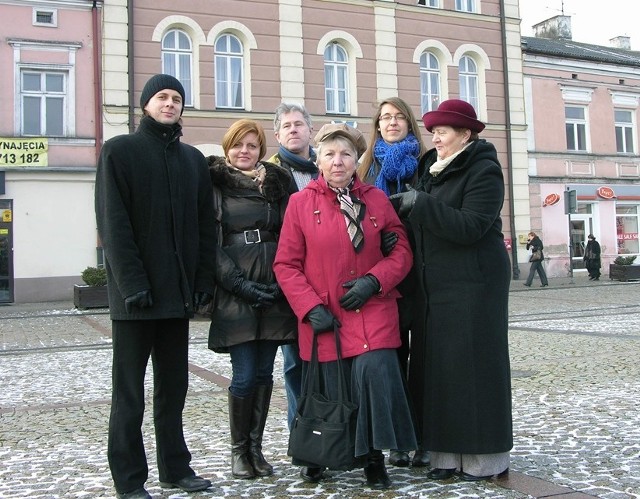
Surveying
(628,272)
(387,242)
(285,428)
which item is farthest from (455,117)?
(628,272)

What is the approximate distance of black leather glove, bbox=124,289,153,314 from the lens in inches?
137

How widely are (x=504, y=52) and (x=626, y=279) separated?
8.09 m

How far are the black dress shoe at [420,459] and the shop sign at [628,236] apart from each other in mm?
25251

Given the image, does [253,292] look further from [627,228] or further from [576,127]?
[627,228]

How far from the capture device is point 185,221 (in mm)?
3812

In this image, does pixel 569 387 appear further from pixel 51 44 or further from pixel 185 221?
pixel 51 44

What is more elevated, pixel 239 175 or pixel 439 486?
pixel 239 175

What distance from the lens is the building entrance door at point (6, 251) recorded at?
18.7m

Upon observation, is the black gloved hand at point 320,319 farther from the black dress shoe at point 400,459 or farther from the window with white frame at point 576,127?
the window with white frame at point 576,127

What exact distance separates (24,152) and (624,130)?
803 inches

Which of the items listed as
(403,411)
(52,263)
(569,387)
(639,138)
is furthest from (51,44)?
(639,138)

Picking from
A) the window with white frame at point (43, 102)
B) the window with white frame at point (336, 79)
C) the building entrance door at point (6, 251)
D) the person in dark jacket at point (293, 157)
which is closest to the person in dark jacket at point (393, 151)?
the person in dark jacket at point (293, 157)

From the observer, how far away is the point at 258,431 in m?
4.04

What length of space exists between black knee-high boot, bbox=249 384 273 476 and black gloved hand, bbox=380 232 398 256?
949 millimetres
